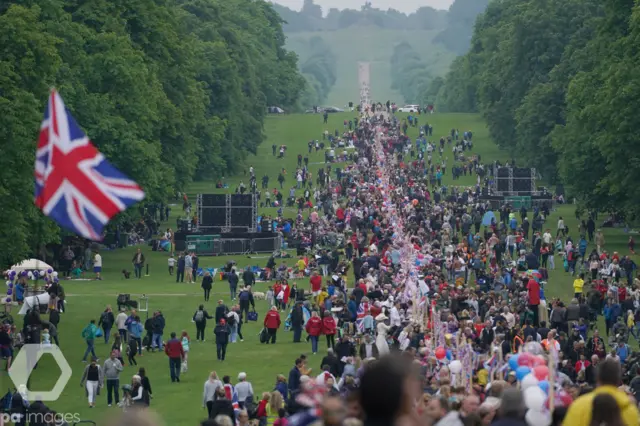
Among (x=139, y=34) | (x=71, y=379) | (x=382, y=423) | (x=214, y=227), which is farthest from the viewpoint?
(x=139, y=34)

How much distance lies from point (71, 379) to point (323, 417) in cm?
2930

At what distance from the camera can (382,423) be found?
1066cm

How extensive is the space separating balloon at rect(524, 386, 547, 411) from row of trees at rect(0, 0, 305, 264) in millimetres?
31655

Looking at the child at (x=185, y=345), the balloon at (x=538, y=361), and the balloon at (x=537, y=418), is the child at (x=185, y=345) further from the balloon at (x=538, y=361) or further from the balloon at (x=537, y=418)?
the balloon at (x=537, y=418)

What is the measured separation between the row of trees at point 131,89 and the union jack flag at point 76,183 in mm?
25199

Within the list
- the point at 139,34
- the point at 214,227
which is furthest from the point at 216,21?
the point at 214,227

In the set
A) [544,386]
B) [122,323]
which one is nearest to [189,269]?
[122,323]

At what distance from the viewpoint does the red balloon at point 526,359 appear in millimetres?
20359

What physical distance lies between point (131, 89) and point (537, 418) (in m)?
55.3

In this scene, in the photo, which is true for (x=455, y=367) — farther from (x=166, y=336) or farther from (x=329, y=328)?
(x=166, y=336)

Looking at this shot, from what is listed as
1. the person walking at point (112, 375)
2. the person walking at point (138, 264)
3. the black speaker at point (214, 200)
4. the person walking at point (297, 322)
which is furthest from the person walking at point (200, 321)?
the black speaker at point (214, 200)

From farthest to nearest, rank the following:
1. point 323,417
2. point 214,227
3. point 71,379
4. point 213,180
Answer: point 213,180 → point 214,227 → point 71,379 → point 323,417

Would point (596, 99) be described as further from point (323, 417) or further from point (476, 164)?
point (323, 417)

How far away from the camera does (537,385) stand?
1908 centimetres
